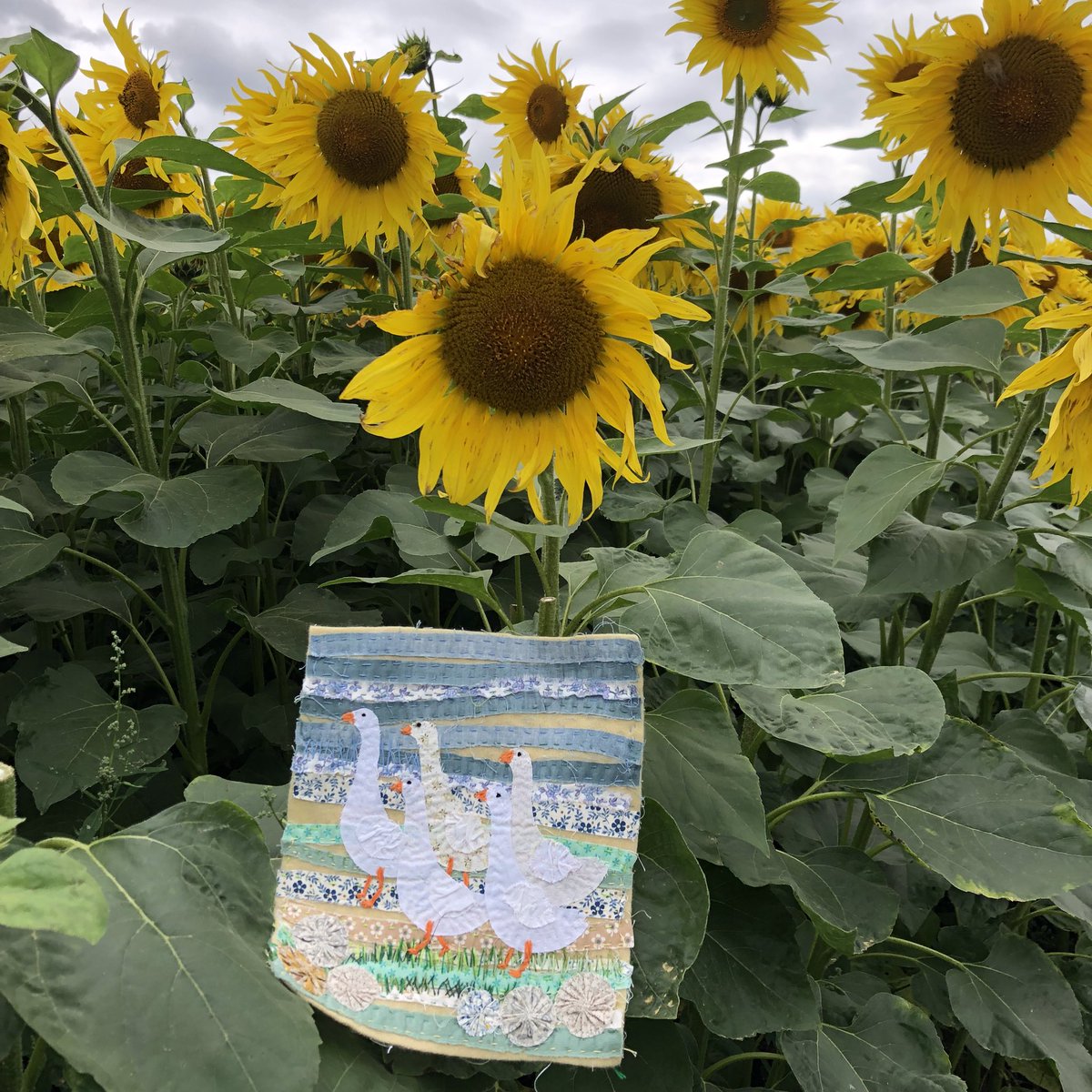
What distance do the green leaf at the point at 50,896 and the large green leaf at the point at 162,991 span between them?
2.1 inches

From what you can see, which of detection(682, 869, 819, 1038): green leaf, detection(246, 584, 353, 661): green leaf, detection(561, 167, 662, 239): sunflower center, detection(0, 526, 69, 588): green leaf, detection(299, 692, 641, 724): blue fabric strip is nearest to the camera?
detection(299, 692, 641, 724): blue fabric strip

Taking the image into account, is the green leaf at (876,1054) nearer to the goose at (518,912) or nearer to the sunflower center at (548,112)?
the goose at (518,912)

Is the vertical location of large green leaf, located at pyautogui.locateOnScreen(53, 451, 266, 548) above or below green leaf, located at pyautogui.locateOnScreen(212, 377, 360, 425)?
below

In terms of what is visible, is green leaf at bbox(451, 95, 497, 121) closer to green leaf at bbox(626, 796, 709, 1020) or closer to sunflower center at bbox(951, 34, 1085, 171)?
sunflower center at bbox(951, 34, 1085, 171)

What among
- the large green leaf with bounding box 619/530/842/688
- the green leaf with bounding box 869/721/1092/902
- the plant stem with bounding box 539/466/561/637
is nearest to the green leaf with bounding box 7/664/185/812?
the plant stem with bounding box 539/466/561/637

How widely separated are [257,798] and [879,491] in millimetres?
808

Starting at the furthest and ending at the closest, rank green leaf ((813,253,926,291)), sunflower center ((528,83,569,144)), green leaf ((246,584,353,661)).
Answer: sunflower center ((528,83,569,144)), green leaf ((813,253,926,291)), green leaf ((246,584,353,661))

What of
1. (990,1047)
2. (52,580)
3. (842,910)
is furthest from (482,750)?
(52,580)

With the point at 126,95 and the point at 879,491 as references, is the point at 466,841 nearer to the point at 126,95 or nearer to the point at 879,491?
the point at 879,491

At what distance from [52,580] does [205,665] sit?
1.54 feet

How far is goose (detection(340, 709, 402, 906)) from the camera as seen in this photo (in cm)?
78

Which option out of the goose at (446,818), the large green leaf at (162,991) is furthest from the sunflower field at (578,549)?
the goose at (446,818)

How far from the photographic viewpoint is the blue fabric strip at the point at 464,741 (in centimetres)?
81

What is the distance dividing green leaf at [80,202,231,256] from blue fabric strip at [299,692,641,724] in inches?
24.9
